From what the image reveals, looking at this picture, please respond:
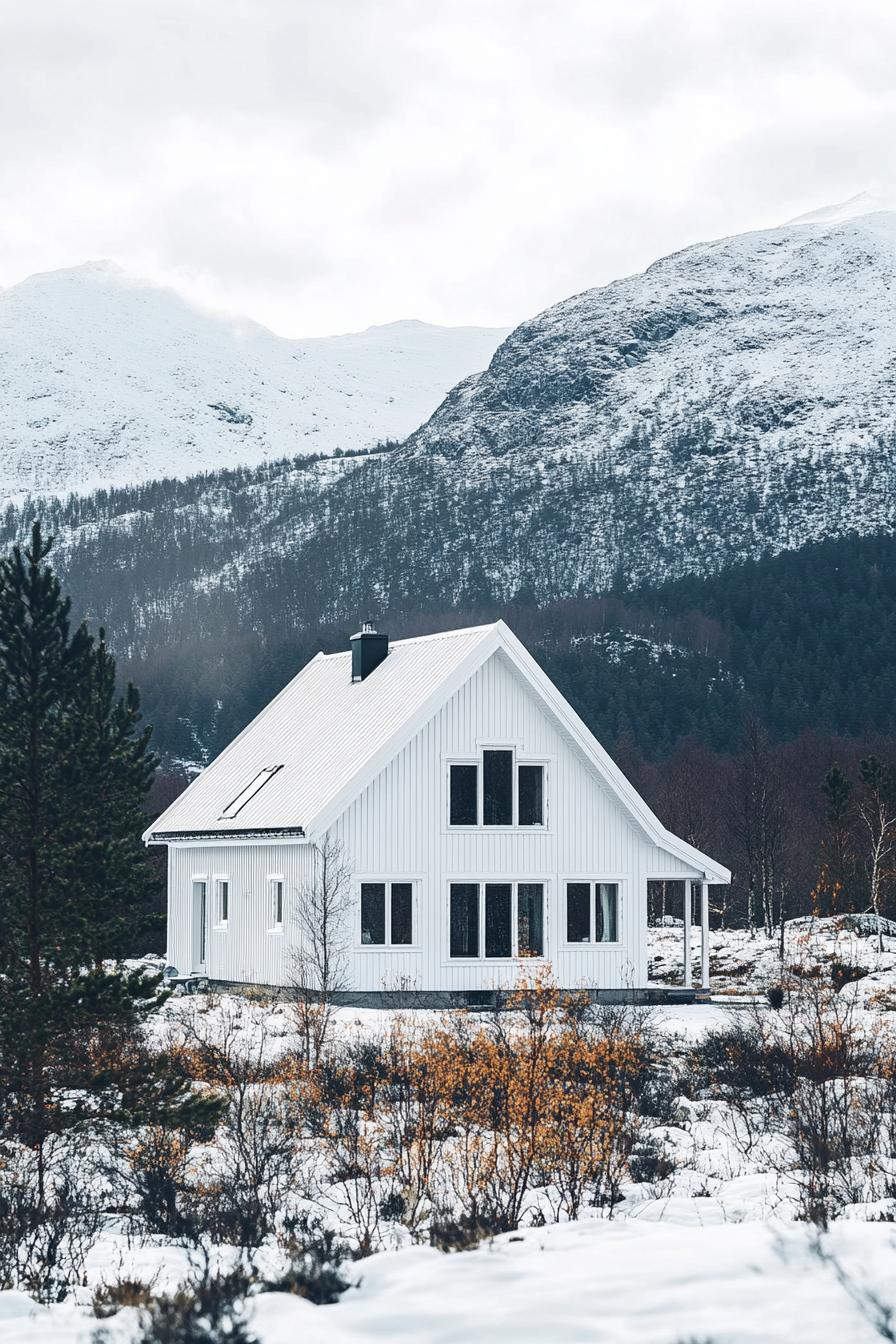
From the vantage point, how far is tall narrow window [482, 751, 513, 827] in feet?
113

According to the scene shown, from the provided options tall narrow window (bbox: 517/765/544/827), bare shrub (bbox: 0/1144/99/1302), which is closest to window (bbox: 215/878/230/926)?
tall narrow window (bbox: 517/765/544/827)

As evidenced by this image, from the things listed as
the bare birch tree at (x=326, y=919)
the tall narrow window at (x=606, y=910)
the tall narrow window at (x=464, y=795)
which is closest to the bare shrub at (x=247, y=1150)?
the bare birch tree at (x=326, y=919)

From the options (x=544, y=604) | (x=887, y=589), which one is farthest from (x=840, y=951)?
(x=544, y=604)

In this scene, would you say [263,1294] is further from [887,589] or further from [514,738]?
[887,589]

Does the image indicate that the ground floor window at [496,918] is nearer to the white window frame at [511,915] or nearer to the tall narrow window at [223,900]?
the white window frame at [511,915]

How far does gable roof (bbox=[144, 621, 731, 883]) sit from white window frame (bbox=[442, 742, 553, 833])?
99cm

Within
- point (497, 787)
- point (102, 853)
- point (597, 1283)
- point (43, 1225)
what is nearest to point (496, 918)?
point (497, 787)

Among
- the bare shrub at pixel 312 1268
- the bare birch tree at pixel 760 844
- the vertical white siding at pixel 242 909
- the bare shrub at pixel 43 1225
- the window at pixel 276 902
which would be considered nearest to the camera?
the bare shrub at pixel 312 1268

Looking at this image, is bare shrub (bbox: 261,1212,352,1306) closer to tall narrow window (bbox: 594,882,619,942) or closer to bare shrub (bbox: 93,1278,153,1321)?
bare shrub (bbox: 93,1278,153,1321)

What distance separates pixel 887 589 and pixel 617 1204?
15864 cm

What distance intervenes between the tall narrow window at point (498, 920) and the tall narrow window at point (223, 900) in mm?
6505

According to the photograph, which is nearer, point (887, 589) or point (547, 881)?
point (547, 881)

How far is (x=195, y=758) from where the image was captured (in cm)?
15050

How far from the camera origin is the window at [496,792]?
34094 millimetres
